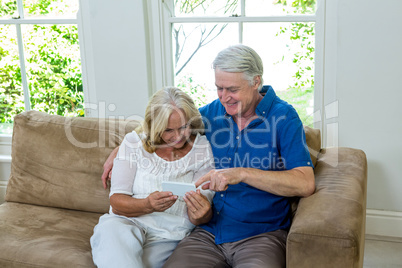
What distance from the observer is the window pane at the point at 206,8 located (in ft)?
8.73

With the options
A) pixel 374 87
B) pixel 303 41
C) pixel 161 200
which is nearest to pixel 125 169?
pixel 161 200

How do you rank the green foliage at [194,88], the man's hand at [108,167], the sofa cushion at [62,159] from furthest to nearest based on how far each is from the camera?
the green foliage at [194,88] < the sofa cushion at [62,159] < the man's hand at [108,167]

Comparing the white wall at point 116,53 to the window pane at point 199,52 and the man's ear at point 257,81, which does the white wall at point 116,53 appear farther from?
the man's ear at point 257,81

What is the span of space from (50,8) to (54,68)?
0.38 meters

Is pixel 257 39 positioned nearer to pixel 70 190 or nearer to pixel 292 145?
pixel 292 145

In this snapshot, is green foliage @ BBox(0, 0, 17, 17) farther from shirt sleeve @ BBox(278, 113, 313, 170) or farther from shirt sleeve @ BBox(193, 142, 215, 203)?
shirt sleeve @ BBox(278, 113, 313, 170)

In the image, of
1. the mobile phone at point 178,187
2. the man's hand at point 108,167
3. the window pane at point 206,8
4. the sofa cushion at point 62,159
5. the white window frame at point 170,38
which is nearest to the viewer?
the mobile phone at point 178,187

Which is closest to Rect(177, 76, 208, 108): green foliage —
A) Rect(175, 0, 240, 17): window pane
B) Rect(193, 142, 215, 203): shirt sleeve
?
Rect(175, 0, 240, 17): window pane

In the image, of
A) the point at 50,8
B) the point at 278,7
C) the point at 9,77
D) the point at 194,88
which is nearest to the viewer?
the point at 278,7

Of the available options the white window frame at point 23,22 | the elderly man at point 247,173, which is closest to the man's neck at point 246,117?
the elderly man at point 247,173

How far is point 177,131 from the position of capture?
1.95m

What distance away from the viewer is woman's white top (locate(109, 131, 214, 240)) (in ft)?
6.53

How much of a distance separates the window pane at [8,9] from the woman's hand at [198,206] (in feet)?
6.25

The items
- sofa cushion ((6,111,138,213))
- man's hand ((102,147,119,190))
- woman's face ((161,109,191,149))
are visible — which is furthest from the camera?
sofa cushion ((6,111,138,213))
